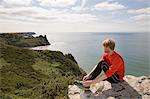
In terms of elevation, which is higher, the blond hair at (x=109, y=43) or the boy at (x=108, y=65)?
the blond hair at (x=109, y=43)

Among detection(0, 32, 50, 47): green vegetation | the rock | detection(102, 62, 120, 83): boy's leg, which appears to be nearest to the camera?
the rock

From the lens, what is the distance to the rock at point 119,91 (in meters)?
7.80

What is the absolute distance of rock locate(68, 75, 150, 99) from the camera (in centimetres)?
780

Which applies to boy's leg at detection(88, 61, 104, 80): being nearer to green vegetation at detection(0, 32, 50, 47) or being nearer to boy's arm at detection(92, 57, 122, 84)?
boy's arm at detection(92, 57, 122, 84)

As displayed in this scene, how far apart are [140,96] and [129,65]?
9129 cm

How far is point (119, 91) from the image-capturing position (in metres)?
8.02

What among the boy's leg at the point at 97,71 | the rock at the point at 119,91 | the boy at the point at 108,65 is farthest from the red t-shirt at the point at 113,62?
the rock at the point at 119,91

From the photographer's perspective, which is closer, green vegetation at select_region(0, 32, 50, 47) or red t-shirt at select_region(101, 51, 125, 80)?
red t-shirt at select_region(101, 51, 125, 80)

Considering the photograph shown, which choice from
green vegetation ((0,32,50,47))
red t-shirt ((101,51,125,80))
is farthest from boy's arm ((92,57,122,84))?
green vegetation ((0,32,50,47))

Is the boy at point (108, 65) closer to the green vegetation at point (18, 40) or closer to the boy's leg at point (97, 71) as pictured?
the boy's leg at point (97, 71)

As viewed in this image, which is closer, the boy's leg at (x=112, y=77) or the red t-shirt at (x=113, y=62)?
the red t-shirt at (x=113, y=62)

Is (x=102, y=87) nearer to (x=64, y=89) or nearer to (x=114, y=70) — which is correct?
(x=114, y=70)

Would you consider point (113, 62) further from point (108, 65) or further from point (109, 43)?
point (109, 43)

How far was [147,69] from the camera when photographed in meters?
89.7
